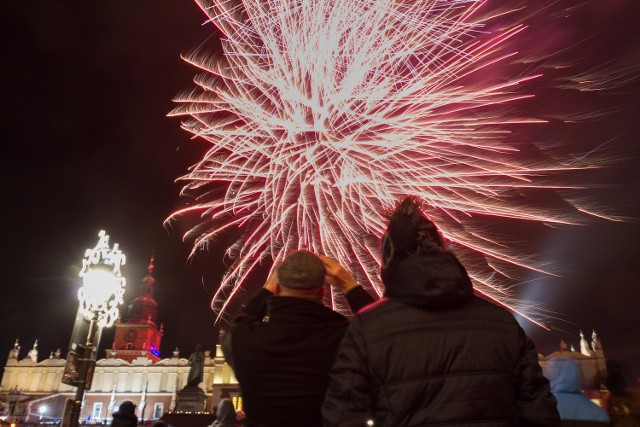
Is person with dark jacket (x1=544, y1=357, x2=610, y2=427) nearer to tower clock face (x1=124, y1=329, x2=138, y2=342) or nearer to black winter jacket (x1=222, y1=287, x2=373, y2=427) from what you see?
black winter jacket (x1=222, y1=287, x2=373, y2=427)

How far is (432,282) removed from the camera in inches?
75.6

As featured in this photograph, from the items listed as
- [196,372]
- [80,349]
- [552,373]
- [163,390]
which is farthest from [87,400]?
[552,373]

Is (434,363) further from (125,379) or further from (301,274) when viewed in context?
(125,379)

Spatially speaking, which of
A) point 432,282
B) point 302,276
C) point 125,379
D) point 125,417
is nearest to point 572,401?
point 432,282

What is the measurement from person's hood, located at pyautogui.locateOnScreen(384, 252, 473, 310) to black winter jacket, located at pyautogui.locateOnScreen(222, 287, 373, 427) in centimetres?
42

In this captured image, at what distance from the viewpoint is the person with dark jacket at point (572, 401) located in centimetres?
331

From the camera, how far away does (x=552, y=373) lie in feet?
11.4

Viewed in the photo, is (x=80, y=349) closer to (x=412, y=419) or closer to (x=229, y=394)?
(x=412, y=419)

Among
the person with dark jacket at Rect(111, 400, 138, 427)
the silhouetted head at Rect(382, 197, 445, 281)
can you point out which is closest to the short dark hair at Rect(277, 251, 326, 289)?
the silhouetted head at Rect(382, 197, 445, 281)

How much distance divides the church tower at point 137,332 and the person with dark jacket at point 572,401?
62184 mm

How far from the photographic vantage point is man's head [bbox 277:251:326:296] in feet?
7.68

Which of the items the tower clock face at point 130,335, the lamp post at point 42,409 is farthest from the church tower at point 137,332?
the lamp post at point 42,409

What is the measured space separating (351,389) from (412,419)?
0.86 ft

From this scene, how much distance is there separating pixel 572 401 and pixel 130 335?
65246 mm
